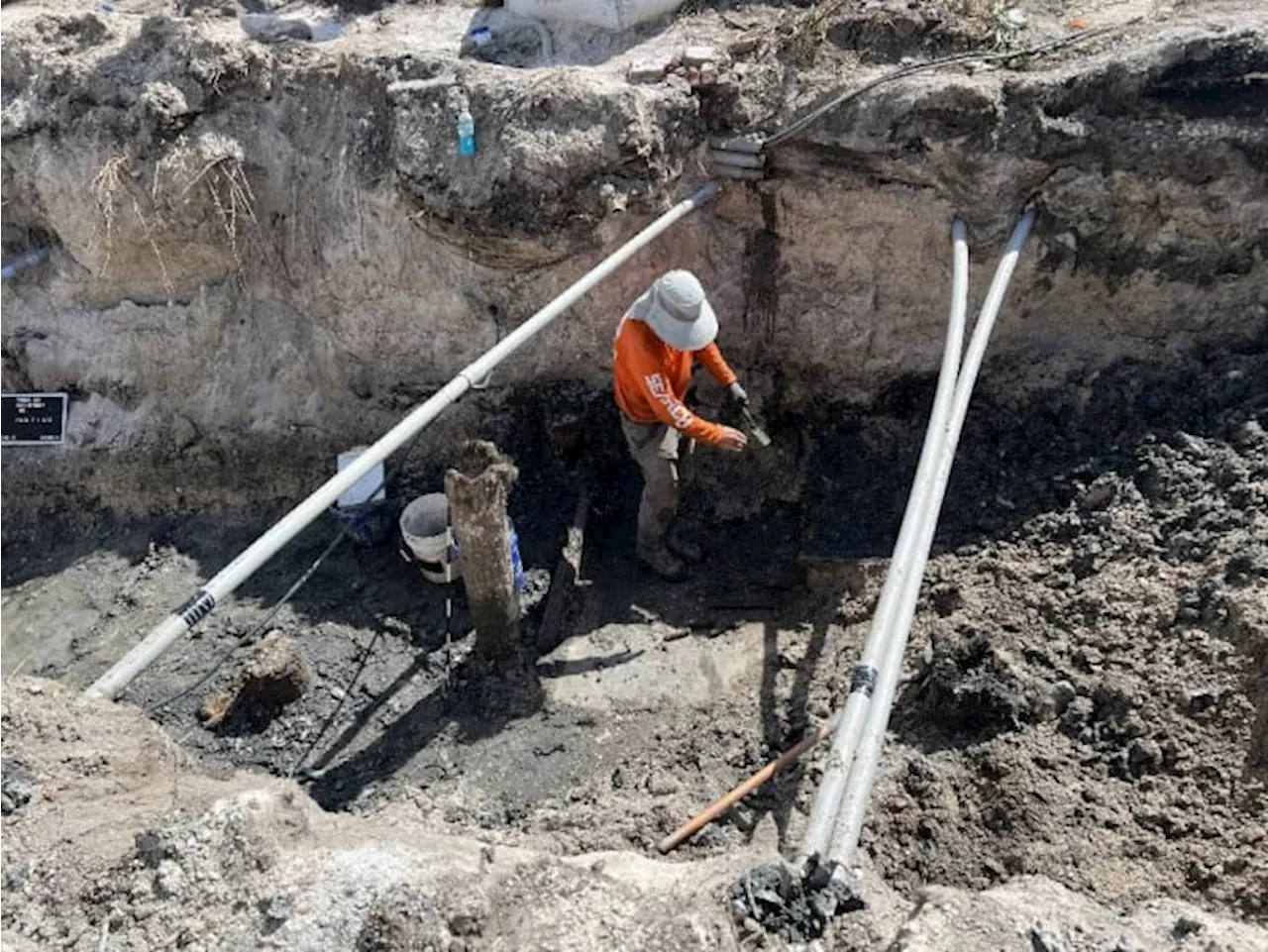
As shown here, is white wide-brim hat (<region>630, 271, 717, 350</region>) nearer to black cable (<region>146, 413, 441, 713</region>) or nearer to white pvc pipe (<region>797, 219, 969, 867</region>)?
white pvc pipe (<region>797, 219, 969, 867</region>)

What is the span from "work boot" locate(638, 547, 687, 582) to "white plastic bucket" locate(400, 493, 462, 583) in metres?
1.21

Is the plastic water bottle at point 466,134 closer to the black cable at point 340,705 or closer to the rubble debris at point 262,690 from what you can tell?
the black cable at point 340,705

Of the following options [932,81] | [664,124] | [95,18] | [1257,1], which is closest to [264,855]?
[664,124]

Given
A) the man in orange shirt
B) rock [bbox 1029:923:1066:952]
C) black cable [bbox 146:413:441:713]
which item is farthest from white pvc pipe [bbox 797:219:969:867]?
black cable [bbox 146:413:441:713]

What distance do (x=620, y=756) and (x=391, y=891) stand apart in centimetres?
229

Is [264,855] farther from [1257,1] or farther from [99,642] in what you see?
[1257,1]

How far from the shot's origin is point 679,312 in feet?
18.9

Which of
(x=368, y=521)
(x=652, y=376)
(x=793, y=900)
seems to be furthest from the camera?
(x=368, y=521)

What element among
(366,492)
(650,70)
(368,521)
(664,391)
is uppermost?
(650,70)

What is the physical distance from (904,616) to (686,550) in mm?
2597

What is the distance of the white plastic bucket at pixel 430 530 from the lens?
6547 millimetres

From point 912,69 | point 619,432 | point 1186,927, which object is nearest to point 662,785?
point 1186,927

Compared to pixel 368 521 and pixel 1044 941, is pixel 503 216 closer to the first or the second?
pixel 368 521

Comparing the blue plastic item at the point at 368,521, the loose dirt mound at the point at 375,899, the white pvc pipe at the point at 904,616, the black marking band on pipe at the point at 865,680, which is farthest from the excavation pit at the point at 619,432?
the black marking band on pipe at the point at 865,680
